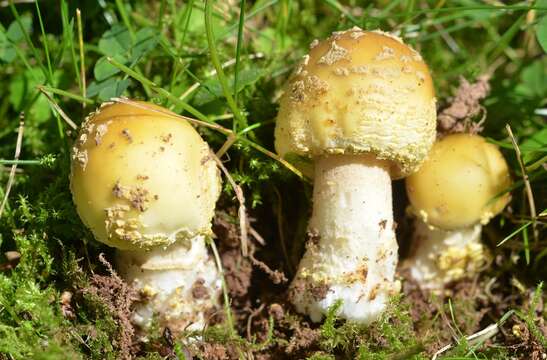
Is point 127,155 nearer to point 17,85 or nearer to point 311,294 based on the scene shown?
point 311,294

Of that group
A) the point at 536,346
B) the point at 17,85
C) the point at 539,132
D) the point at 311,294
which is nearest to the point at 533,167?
the point at 539,132

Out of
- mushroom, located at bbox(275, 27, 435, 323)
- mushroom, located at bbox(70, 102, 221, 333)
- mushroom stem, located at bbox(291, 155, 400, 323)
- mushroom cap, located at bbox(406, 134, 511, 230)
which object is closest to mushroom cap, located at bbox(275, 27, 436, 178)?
mushroom, located at bbox(275, 27, 435, 323)

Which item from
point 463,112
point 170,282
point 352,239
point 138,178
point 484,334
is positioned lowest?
point 484,334

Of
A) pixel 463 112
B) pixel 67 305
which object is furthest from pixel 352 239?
pixel 67 305

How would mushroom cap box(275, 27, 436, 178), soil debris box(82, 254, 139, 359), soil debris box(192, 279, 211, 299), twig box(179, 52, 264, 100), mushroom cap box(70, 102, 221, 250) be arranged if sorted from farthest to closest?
twig box(179, 52, 264, 100) → soil debris box(192, 279, 211, 299) → soil debris box(82, 254, 139, 359) → mushroom cap box(275, 27, 436, 178) → mushroom cap box(70, 102, 221, 250)

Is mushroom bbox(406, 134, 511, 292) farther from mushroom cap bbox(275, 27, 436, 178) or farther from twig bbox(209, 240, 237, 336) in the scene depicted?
twig bbox(209, 240, 237, 336)

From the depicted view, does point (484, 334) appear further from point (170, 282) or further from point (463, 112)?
point (170, 282)
